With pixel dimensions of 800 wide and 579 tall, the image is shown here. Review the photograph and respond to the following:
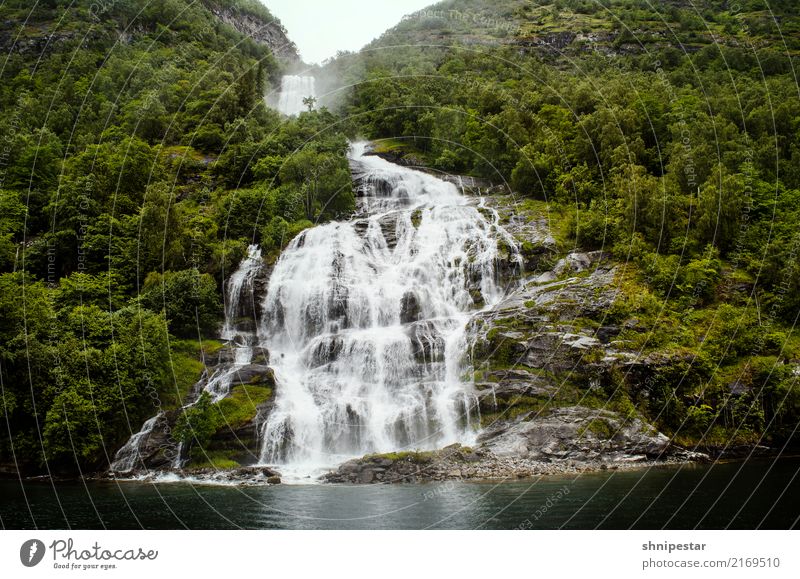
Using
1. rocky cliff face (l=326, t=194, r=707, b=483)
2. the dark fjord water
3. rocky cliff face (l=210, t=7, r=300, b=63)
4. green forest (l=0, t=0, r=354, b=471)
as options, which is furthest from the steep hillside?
rocky cliff face (l=210, t=7, r=300, b=63)

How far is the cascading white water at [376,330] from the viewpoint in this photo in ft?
103

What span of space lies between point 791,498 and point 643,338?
46.1 ft

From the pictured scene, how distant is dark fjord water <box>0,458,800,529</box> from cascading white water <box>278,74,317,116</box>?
7304 cm

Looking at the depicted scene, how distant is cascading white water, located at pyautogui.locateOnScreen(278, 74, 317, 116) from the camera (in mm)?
89938

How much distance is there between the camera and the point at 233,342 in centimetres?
3881

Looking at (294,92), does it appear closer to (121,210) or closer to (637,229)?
(121,210)

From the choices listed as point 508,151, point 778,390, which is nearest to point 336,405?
point 778,390

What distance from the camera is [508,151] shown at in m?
55.6

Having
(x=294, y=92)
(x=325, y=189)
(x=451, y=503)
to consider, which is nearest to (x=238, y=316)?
(x=325, y=189)

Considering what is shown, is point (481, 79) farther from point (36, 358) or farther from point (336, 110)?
point (36, 358)

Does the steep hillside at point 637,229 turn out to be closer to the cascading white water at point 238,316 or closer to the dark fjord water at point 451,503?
the dark fjord water at point 451,503
